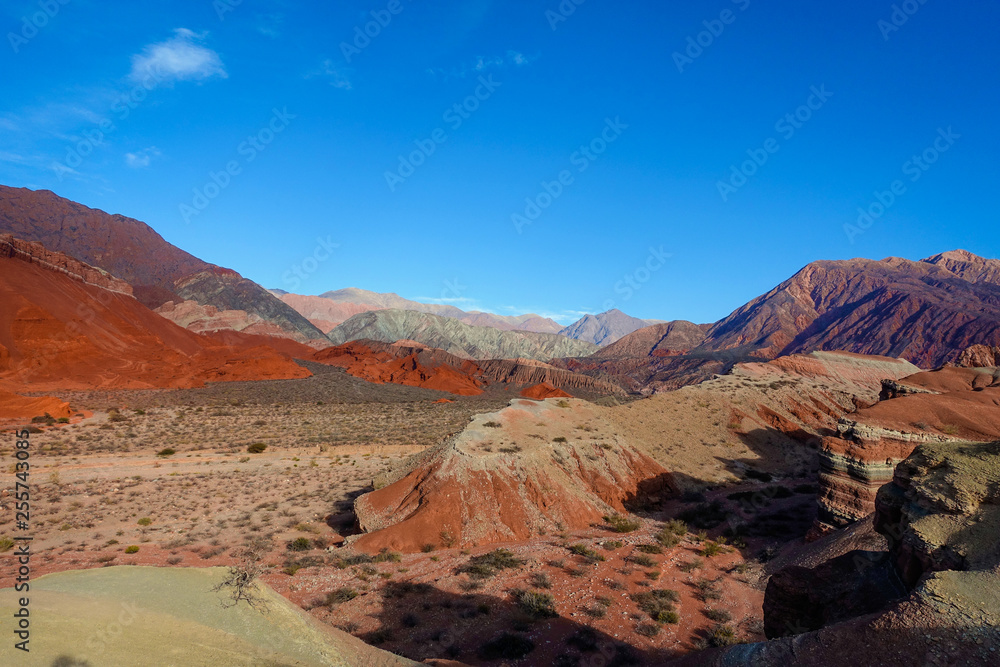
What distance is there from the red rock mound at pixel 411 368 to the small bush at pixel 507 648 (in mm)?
65565

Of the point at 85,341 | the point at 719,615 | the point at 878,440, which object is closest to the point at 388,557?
the point at 719,615

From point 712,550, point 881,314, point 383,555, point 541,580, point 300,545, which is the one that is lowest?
point 300,545

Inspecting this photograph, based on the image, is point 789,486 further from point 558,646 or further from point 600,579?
point 558,646

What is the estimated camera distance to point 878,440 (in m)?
14.8

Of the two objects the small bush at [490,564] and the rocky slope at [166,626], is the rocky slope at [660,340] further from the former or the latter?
the rocky slope at [166,626]

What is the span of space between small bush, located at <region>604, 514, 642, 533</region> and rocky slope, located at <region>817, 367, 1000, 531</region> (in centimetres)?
583

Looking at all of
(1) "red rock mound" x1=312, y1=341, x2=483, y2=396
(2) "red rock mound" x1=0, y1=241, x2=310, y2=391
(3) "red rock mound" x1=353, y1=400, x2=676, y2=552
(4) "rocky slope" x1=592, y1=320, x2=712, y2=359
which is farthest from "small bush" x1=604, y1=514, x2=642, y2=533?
(4) "rocky slope" x1=592, y1=320, x2=712, y2=359

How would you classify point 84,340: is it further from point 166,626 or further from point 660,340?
point 660,340

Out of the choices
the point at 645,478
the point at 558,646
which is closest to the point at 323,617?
the point at 558,646

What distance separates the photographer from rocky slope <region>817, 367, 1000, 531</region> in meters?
14.5

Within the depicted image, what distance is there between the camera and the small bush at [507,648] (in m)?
9.52

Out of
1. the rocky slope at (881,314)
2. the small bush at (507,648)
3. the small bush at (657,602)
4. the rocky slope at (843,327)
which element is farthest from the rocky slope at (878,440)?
the rocky slope at (881,314)

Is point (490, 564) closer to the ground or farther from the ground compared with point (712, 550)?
closer to the ground

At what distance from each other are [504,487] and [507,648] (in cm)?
792
